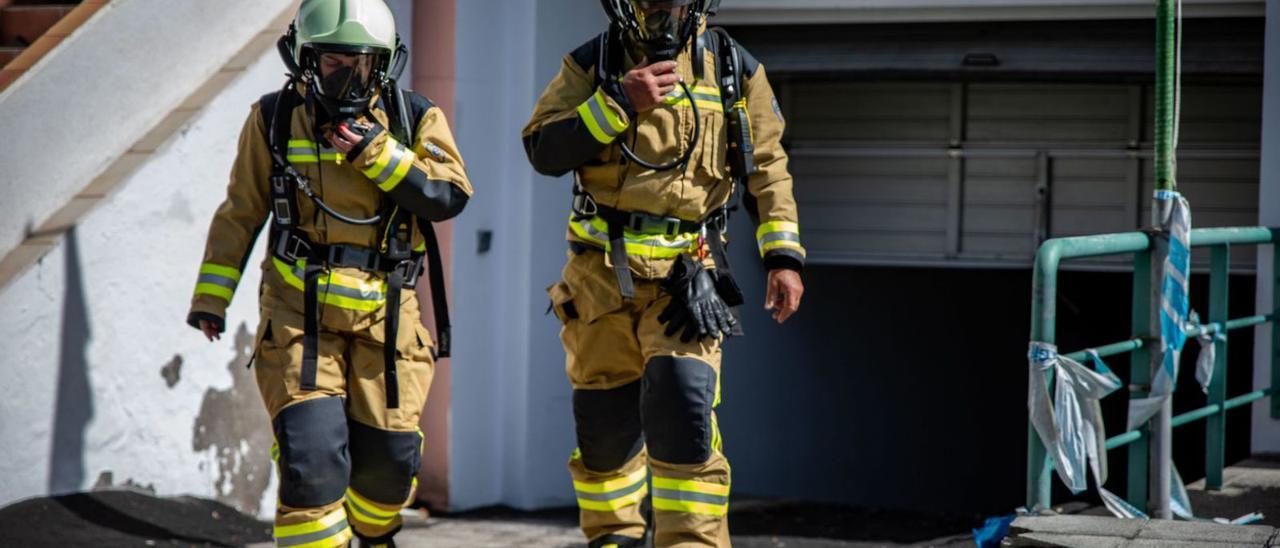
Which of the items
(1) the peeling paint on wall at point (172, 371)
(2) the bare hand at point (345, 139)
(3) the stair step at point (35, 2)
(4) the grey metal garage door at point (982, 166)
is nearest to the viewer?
(2) the bare hand at point (345, 139)

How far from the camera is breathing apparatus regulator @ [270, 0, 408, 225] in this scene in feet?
14.7

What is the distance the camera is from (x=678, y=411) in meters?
4.44

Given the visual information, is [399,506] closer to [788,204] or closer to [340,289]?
[340,289]

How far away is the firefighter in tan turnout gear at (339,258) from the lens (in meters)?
4.45

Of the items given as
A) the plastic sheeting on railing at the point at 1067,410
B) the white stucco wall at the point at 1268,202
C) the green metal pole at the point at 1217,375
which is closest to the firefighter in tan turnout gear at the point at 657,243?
the plastic sheeting on railing at the point at 1067,410

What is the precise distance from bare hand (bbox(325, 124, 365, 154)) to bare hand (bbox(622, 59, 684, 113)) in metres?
0.77

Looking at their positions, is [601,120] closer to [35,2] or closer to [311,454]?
[311,454]

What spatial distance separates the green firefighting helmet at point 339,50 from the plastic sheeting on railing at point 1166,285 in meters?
2.90

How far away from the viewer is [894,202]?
1141cm

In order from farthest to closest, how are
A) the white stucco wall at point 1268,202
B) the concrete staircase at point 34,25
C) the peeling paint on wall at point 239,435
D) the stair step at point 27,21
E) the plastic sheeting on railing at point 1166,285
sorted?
1. the white stucco wall at point 1268,202
2. the stair step at point 27,21
3. the peeling paint on wall at point 239,435
4. the concrete staircase at point 34,25
5. the plastic sheeting on railing at point 1166,285

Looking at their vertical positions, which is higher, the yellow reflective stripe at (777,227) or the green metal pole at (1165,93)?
the green metal pole at (1165,93)

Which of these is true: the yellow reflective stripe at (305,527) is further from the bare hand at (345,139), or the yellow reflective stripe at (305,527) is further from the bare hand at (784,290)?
the bare hand at (784,290)

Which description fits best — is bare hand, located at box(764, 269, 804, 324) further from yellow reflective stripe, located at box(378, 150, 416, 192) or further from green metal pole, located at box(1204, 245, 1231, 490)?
green metal pole, located at box(1204, 245, 1231, 490)

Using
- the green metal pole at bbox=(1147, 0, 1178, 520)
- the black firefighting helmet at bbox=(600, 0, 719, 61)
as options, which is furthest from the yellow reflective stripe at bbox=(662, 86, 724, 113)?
the green metal pole at bbox=(1147, 0, 1178, 520)
